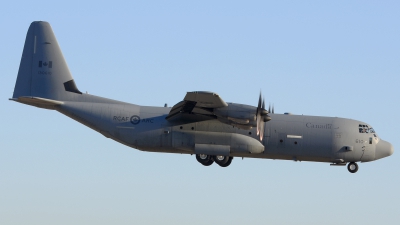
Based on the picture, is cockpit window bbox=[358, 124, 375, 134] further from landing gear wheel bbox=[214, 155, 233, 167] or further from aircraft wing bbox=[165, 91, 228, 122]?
aircraft wing bbox=[165, 91, 228, 122]

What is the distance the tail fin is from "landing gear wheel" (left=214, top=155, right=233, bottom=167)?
8040mm

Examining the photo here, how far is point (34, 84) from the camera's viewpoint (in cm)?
3167

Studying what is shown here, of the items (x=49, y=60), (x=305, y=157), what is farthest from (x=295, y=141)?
(x=49, y=60)

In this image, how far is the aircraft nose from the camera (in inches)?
1217

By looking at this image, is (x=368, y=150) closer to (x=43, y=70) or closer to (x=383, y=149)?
(x=383, y=149)

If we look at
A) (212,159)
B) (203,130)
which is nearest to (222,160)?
(212,159)

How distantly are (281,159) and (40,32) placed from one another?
14485 millimetres

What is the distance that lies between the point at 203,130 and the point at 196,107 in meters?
1.62

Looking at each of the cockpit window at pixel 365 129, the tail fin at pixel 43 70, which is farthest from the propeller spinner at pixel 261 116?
the tail fin at pixel 43 70

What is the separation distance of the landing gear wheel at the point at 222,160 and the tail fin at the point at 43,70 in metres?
8.04

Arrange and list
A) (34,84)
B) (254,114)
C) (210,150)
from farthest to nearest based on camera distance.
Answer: (34,84)
(210,150)
(254,114)

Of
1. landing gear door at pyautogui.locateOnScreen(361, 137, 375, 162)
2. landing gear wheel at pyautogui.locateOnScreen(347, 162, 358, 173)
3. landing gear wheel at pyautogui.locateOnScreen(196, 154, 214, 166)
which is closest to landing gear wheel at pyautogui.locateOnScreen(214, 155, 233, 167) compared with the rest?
landing gear wheel at pyautogui.locateOnScreen(196, 154, 214, 166)

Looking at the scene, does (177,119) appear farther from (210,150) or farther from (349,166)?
(349,166)

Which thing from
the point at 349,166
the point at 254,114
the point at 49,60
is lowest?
the point at 349,166
